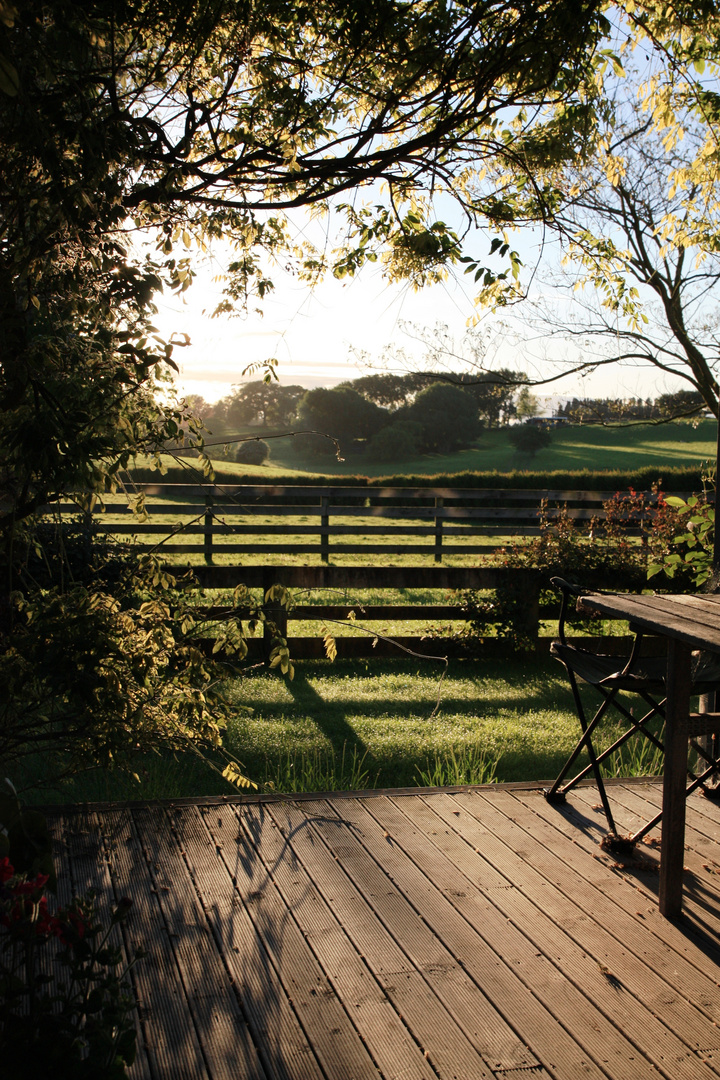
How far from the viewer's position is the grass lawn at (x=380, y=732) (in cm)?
336

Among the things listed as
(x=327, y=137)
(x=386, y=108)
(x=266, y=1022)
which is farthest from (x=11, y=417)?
(x=327, y=137)

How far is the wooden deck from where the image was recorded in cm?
152

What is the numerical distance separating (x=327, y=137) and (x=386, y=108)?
1.42 ft

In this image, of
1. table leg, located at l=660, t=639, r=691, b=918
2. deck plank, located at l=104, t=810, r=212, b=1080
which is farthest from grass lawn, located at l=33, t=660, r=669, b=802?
table leg, located at l=660, t=639, r=691, b=918

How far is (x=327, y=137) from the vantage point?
2861 mm

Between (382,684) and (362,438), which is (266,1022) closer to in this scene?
(382,684)

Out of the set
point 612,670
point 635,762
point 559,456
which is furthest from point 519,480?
point 612,670

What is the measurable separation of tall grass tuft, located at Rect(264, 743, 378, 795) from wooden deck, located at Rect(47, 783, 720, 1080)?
21.2 inches

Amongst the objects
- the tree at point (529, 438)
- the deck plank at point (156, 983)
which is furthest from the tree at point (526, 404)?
the tree at point (529, 438)

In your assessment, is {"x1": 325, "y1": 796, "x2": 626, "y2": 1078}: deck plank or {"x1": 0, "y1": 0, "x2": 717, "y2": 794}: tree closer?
{"x1": 325, "y1": 796, "x2": 626, "y2": 1078}: deck plank

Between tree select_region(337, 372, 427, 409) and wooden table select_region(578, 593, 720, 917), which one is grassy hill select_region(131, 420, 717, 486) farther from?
wooden table select_region(578, 593, 720, 917)

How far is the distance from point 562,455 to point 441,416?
4.94m

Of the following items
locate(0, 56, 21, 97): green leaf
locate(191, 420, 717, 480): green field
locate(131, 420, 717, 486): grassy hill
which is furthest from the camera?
locate(191, 420, 717, 480): green field

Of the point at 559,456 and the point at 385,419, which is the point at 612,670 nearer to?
the point at 385,419
